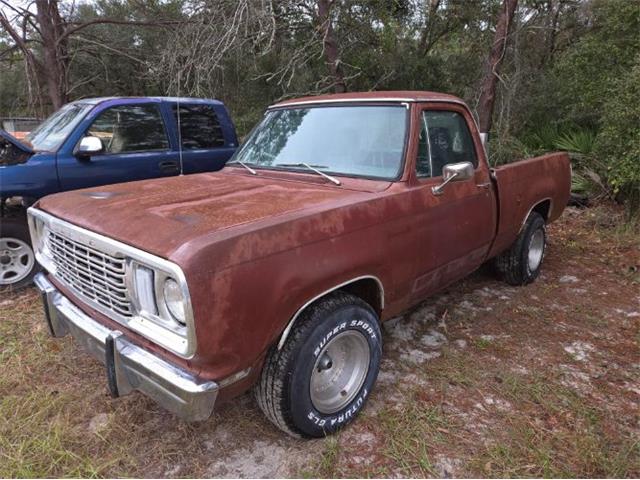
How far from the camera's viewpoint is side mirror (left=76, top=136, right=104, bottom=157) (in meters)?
4.70

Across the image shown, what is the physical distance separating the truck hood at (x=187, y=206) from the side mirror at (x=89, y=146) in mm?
1694

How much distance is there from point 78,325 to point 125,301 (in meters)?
0.46

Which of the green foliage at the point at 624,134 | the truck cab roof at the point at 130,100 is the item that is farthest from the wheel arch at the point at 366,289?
the green foliage at the point at 624,134

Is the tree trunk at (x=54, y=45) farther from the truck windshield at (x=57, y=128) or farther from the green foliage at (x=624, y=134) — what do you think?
the green foliage at (x=624, y=134)

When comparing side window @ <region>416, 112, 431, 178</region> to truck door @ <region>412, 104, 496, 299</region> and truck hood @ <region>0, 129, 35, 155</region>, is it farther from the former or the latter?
truck hood @ <region>0, 129, 35, 155</region>

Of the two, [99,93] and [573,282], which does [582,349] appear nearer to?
[573,282]

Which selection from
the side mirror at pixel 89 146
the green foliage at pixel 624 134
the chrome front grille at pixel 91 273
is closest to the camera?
the chrome front grille at pixel 91 273

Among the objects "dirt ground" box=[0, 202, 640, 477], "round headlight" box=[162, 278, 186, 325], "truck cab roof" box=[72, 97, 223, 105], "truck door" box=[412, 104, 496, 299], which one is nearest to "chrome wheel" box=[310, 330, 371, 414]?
"dirt ground" box=[0, 202, 640, 477]

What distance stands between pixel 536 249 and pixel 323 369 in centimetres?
327

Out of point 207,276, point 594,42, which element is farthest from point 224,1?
point 207,276

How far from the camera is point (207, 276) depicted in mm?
1949

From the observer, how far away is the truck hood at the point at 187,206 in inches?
85.5

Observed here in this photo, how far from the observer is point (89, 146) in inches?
185

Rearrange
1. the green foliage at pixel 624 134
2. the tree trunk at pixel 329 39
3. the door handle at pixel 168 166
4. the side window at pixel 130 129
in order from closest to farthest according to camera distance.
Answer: the side window at pixel 130 129, the door handle at pixel 168 166, the green foliage at pixel 624 134, the tree trunk at pixel 329 39
